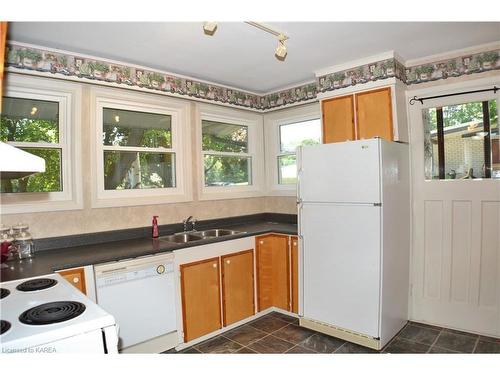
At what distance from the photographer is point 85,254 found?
2.40 m

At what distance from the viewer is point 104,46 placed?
2.57m

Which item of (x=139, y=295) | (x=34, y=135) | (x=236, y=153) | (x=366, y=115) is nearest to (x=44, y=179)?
(x=34, y=135)

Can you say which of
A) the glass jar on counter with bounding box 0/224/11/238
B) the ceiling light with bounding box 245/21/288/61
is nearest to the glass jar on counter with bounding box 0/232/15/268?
the glass jar on counter with bounding box 0/224/11/238

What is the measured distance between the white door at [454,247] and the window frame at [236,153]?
181cm

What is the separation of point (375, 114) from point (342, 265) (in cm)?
139

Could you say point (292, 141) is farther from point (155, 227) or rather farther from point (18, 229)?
point (18, 229)

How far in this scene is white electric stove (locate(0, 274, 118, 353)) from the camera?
3.84 ft

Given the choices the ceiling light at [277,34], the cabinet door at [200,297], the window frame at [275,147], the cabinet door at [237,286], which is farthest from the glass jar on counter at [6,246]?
the window frame at [275,147]

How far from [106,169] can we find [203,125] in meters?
1.22

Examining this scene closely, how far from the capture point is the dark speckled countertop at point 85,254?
6.68 ft

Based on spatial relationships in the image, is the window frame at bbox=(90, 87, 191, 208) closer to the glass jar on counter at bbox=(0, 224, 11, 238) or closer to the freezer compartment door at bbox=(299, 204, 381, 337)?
the glass jar on counter at bbox=(0, 224, 11, 238)

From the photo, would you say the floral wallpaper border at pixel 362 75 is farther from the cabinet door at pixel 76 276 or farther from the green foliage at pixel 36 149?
the cabinet door at pixel 76 276
